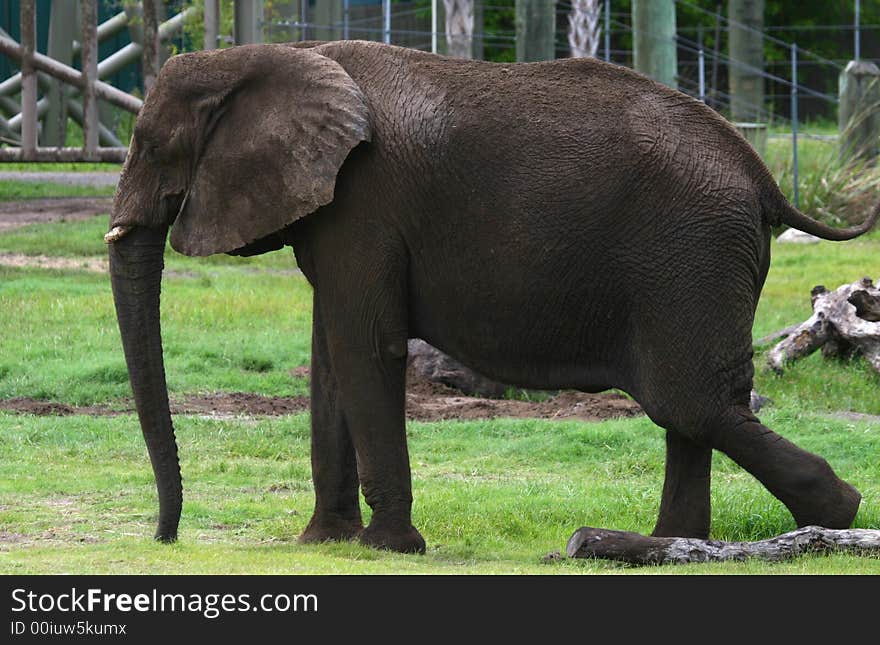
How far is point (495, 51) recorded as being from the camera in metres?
41.0

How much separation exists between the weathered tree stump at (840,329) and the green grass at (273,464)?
0.17 metres

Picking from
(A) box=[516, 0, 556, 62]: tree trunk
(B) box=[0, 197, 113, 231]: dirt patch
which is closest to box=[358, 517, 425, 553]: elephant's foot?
(B) box=[0, 197, 113, 231]: dirt patch

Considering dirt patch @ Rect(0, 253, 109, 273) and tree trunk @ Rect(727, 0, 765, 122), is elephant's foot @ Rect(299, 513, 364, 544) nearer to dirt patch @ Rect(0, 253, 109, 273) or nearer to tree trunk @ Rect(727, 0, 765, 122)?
dirt patch @ Rect(0, 253, 109, 273)

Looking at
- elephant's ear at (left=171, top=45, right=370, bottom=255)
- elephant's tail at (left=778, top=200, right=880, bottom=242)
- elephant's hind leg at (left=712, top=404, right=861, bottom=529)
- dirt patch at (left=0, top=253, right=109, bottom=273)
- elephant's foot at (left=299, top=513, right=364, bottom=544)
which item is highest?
elephant's ear at (left=171, top=45, right=370, bottom=255)

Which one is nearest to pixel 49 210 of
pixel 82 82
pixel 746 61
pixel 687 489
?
pixel 82 82

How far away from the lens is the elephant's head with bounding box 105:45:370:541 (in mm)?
8344

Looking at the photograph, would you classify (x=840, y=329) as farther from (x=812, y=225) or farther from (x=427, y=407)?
(x=812, y=225)

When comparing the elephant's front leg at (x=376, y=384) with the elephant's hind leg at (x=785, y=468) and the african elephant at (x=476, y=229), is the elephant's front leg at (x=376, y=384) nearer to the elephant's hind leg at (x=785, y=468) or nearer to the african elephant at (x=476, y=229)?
the african elephant at (x=476, y=229)

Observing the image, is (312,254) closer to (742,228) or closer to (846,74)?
(742,228)

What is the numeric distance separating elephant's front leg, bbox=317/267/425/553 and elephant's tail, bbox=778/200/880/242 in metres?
1.90

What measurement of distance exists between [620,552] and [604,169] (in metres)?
1.79

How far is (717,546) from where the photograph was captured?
782 centimetres

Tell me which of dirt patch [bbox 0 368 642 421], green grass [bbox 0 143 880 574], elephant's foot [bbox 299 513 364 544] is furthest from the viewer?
dirt patch [bbox 0 368 642 421]
